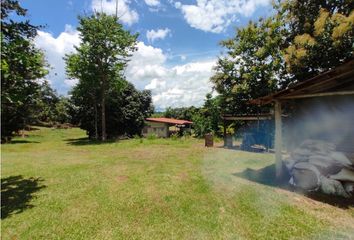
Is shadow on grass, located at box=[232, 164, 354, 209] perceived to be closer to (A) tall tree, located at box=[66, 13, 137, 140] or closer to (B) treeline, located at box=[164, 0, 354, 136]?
(B) treeline, located at box=[164, 0, 354, 136]

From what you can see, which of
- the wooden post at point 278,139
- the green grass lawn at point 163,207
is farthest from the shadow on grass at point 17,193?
the wooden post at point 278,139

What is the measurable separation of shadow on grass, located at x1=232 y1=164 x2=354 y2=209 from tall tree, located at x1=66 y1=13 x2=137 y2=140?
18.9 meters

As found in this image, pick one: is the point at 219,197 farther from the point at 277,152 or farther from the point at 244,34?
the point at 244,34

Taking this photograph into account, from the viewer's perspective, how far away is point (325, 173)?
8000 millimetres

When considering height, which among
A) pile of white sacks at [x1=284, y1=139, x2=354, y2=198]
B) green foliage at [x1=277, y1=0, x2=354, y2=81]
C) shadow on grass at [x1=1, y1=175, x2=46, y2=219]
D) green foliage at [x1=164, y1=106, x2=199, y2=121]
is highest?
green foliage at [x1=277, y1=0, x2=354, y2=81]

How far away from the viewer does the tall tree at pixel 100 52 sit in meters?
24.5

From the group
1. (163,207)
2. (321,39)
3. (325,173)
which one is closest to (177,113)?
(321,39)

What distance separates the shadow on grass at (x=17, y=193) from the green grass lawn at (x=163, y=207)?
0.03 metres

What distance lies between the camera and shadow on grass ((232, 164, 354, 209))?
7.08m

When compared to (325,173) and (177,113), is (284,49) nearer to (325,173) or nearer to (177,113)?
(325,173)

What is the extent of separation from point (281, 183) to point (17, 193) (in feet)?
29.7

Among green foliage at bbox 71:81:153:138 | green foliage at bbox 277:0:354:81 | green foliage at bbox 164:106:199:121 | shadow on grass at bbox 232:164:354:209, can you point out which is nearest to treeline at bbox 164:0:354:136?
green foliage at bbox 277:0:354:81

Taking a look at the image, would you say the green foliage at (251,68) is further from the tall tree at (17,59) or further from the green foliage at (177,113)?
the green foliage at (177,113)

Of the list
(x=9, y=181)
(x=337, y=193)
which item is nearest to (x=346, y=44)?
(x=337, y=193)
